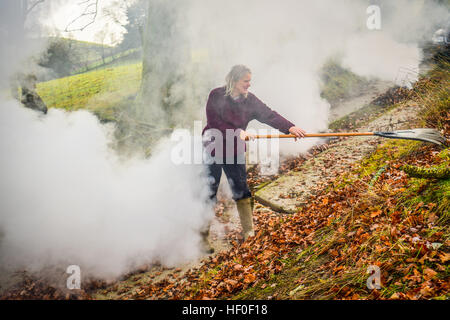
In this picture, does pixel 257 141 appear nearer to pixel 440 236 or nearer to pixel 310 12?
pixel 440 236

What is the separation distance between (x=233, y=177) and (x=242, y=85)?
126 centimetres

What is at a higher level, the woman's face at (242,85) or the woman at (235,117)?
the woman's face at (242,85)

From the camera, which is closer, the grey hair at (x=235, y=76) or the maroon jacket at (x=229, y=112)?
the grey hair at (x=235, y=76)

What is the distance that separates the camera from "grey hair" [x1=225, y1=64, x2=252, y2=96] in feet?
11.5

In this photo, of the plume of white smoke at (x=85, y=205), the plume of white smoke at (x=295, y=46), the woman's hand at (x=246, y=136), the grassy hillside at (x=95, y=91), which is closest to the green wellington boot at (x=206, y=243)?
the plume of white smoke at (x=85, y=205)

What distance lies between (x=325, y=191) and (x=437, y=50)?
8060mm

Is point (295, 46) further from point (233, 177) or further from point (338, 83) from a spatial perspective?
point (233, 177)

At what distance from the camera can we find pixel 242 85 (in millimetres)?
3549

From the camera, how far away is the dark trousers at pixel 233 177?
3.80 m

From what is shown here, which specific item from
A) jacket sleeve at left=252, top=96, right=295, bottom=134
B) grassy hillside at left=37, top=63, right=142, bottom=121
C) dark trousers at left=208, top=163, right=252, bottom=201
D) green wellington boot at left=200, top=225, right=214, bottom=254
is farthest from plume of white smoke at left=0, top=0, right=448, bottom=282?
jacket sleeve at left=252, top=96, right=295, bottom=134

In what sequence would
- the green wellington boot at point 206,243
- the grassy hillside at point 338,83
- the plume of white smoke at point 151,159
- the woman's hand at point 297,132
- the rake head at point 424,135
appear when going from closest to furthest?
the rake head at point 424,135
the woman's hand at point 297,132
the green wellington boot at point 206,243
the plume of white smoke at point 151,159
the grassy hillside at point 338,83

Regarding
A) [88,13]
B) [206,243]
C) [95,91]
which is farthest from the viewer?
[95,91]

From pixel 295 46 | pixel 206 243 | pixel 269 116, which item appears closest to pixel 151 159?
pixel 206 243

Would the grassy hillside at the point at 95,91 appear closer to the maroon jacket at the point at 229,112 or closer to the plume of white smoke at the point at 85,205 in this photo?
the plume of white smoke at the point at 85,205
